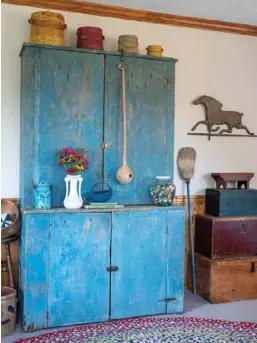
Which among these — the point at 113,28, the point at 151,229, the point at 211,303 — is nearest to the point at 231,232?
the point at 211,303

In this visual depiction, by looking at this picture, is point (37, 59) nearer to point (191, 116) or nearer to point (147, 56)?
point (147, 56)

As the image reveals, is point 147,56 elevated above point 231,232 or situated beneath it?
elevated above

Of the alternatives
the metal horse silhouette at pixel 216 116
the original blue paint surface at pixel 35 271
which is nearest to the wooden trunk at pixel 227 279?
the metal horse silhouette at pixel 216 116

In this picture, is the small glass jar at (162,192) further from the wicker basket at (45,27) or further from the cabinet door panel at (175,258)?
the wicker basket at (45,27)

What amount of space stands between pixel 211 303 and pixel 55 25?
103 inches

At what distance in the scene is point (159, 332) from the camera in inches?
109

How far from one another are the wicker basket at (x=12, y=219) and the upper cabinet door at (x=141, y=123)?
0.76 metres

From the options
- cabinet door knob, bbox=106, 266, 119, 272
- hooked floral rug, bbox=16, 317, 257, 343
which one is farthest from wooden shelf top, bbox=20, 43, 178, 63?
hooked floral rug, bbox=16, 317, 257, 343

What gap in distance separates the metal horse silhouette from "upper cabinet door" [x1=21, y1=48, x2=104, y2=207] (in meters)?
1.11

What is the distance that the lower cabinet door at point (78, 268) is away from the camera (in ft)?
9.35

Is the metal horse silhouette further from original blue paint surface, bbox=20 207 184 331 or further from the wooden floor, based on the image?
the wooden floor

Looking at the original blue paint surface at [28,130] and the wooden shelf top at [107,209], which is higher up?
the original blue paint surface at [28,130]

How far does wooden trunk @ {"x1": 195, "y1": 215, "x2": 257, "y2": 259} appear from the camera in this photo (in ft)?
11.5

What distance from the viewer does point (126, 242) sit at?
3.02m
